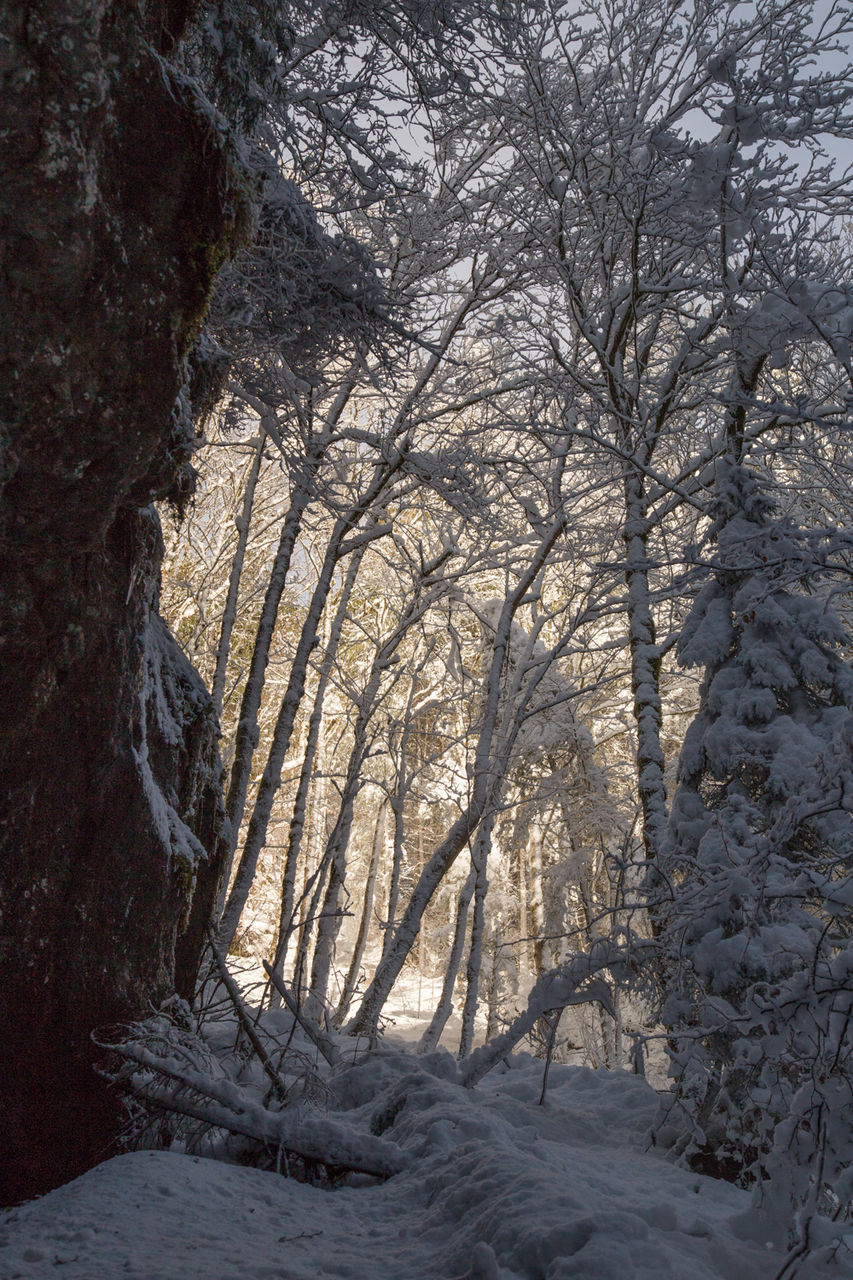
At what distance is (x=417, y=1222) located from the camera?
9.05ft

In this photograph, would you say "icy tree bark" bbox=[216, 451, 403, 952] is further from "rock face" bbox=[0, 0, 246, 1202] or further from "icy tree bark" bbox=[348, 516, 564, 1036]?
"rock face" bbox=[0, 0, 246, 1202]

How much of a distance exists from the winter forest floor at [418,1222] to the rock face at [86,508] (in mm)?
637

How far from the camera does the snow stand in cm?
220

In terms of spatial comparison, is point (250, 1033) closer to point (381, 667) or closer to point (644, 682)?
point (644, 682)

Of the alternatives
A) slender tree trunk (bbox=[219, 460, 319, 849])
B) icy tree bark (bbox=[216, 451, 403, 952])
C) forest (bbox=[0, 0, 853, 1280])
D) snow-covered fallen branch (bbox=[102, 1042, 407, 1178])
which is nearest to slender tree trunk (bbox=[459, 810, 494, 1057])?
forest (bbox=[0, 0, 853, 1280])

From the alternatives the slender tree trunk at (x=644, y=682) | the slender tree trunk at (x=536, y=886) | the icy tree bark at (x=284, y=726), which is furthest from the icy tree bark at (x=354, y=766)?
the slender tree trunk at (x=536, y=886)

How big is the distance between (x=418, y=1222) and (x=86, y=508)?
9.57 feet

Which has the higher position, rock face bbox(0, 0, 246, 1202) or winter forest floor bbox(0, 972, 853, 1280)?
rock face bbox(0, 0, 246, 1202)

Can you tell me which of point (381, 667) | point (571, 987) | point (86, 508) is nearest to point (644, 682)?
point (571, 987)

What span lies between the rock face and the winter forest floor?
0.64 metres

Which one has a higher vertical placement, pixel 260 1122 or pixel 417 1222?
pixel 260 1122

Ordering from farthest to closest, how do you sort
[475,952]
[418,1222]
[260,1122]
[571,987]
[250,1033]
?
[475,952], [571,987], [250,1033], [260,1122], [418,1222]

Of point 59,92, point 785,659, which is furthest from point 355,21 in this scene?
point 785,659

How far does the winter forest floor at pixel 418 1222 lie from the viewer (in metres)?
2.20
